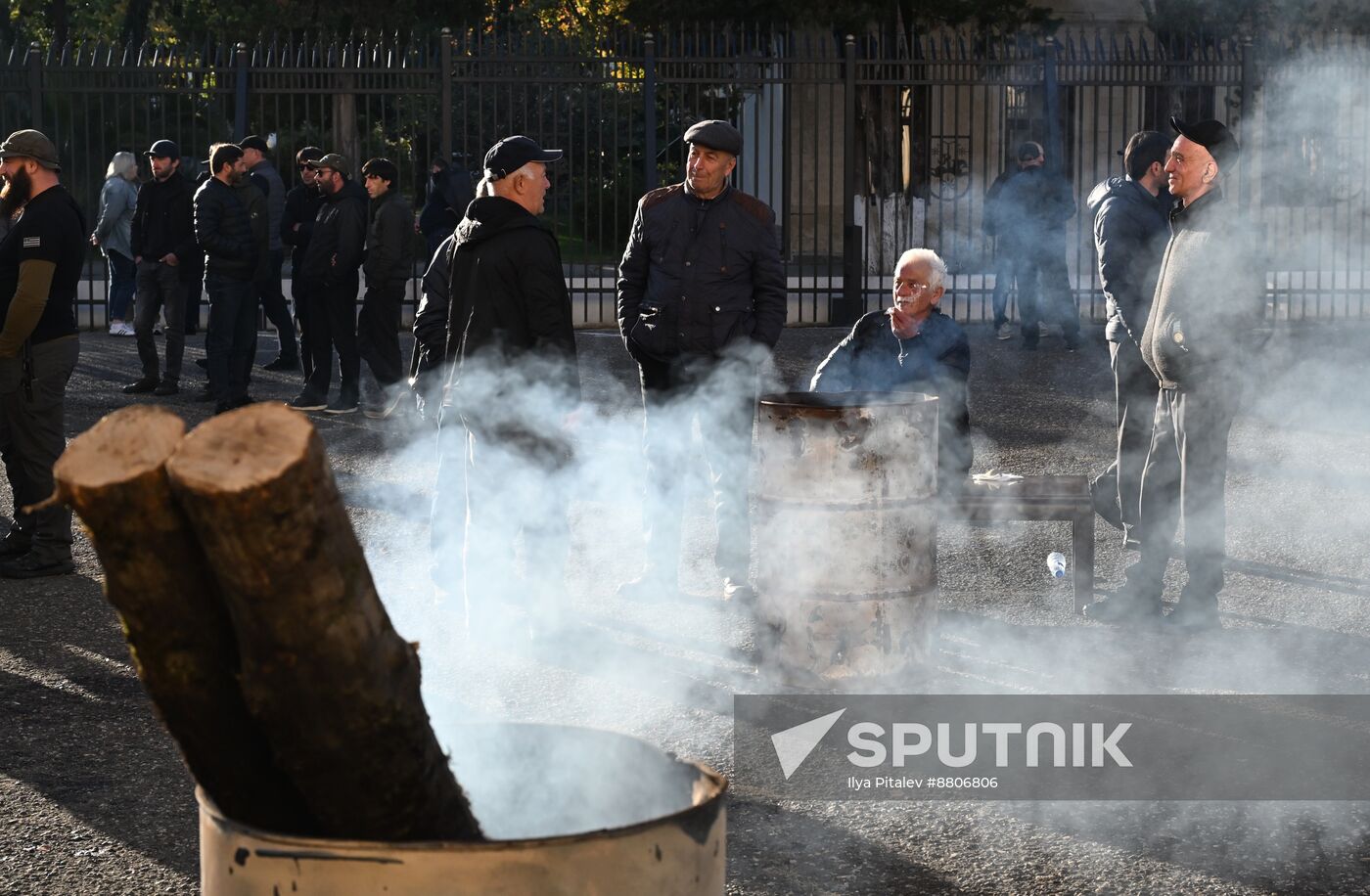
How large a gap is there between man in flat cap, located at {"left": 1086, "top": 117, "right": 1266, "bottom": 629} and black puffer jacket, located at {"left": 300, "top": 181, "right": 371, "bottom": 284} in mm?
5993

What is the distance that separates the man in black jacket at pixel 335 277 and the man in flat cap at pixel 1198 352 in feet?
19.8

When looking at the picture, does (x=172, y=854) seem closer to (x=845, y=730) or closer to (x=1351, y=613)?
(x=845, y=730)

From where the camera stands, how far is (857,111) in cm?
2053

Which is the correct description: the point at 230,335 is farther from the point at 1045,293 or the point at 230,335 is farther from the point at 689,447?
the point at 1045,293

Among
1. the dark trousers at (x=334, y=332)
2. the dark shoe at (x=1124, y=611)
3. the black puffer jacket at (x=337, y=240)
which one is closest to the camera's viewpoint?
the dark shoe at (x=1124, y=611)

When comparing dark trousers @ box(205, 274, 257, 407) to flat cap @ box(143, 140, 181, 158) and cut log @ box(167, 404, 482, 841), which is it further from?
cut log @ box(167, 404, 482, 841)

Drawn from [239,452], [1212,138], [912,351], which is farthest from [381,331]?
[239,452]

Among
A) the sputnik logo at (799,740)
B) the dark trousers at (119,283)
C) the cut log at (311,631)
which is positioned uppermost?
the dark trousers at (119,283)

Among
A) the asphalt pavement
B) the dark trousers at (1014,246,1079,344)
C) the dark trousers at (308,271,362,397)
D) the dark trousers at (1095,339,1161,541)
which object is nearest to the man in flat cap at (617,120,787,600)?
the asphalt pavement

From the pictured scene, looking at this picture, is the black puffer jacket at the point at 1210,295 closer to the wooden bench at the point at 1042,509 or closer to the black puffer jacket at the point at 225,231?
the wooden bench at the point at 1042,509

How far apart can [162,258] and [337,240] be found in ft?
5.15

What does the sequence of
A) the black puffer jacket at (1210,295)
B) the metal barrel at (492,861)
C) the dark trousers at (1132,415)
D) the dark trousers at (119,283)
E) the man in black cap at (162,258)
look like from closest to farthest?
1. the metal barrel at (492,861)
2. the black puffer jacket at (1210,295)
3. the dark trousers at (1132,415)
4. the man in black cap at (162,258)
5. the dark trousers at (119,283)

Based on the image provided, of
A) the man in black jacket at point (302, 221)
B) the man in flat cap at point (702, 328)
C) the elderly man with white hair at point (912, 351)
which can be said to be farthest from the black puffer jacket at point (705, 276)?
the man in black jacket at point (302, 221)

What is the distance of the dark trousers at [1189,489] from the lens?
19.4ft
